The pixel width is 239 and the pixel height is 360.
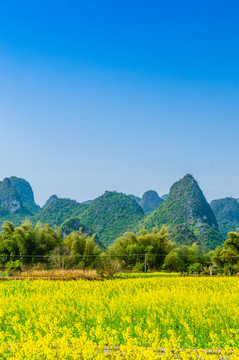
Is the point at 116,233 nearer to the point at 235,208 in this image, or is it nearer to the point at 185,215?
the point at 185,215

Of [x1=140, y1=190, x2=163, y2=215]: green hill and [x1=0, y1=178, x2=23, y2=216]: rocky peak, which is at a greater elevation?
[x1=140, y1=190, x2=163, y2=215]: green hill

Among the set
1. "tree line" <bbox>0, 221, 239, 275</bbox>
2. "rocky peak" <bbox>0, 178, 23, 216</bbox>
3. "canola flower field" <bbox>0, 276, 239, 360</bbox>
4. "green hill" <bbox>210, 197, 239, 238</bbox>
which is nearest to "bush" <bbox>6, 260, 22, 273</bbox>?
"tree line" <bbox>0, 221, 239, 275</bbox>

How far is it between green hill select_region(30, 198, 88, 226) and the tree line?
40.7 m

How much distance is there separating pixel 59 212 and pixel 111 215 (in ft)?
35.3

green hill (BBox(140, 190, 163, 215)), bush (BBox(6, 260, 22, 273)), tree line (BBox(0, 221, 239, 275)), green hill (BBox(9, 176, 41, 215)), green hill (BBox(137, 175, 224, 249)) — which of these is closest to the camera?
bush (BBox(6, 260, 22, 273))

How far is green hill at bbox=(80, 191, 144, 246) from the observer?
58.6 meters

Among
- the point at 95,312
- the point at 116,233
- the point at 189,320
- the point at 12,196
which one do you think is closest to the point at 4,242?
the point at 95,312

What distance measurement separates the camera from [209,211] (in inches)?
2721

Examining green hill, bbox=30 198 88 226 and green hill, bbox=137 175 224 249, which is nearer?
green hill, bbox=137 175 224 249

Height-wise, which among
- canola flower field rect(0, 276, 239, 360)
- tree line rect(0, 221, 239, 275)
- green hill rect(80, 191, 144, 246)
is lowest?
canola flower field rect(0, 276, 239, 360)

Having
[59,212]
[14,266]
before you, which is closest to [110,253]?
[14,266]

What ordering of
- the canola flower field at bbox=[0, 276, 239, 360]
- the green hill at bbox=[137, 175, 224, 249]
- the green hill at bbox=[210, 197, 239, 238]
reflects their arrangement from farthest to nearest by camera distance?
the green hill at bbox=[210, 197, 239, 238], the green hill at bbox=[137, 175, 224, 249], the canola flower field at bbox=[0, 276, 239, 360]

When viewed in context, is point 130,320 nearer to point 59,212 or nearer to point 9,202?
point 59,212

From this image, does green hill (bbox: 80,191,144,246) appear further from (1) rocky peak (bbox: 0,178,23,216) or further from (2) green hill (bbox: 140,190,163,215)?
(2) green hill (bbox: 140,190,163,215)
